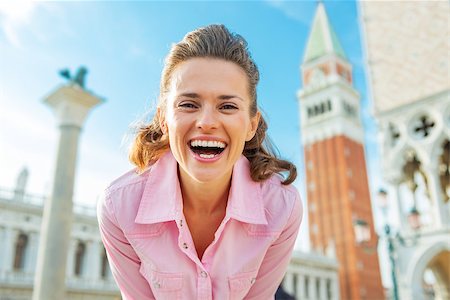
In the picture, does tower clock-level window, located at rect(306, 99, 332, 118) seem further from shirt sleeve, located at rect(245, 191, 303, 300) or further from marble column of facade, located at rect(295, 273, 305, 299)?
shirt sleeve, located at rect(245, 191, 303, 300)

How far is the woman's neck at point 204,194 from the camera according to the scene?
1579 millimetres

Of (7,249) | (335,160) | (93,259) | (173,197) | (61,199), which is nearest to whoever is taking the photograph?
(173,197)

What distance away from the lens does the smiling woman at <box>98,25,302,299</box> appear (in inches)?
56.6

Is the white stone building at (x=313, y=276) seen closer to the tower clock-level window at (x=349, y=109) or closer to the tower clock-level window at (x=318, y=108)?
the tower clock-level window at (x=318, y=108)

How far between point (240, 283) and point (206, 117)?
0.59m

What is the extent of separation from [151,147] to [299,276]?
3538 centimetres

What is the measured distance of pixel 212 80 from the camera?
143cm

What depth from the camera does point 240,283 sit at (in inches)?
59.8

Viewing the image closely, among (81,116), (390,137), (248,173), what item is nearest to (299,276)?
(390,137)

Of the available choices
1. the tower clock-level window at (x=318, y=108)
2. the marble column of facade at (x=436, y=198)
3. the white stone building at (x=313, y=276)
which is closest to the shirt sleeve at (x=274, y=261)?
the marble column of facade at (x=436, y=198)

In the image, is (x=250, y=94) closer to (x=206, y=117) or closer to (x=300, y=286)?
(x=206, y=117)

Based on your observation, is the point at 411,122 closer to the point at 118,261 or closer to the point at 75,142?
the point at 75,142

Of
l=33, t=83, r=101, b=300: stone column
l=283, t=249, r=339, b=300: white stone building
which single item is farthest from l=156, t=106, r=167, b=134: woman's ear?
l=283, t=249, r=339, b=300: white stone building

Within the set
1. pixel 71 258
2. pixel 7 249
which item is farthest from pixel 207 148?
pixel 71 258
